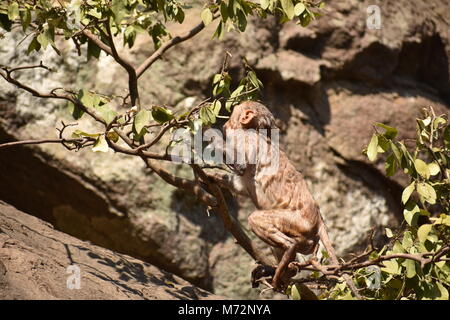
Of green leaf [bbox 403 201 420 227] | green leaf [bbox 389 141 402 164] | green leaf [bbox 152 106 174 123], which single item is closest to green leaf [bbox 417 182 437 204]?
green leaf [bbox 403 201 420 227]

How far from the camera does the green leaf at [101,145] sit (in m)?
4.42

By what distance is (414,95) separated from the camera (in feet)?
29.7

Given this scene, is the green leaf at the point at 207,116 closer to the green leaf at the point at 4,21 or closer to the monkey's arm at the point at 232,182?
the monkey's arm at the point at 232,182

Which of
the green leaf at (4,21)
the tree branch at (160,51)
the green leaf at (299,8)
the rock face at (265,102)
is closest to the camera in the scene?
the green leaf at (299,8)

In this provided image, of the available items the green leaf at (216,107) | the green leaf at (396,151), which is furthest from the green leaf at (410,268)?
the green leaf at (216,107)

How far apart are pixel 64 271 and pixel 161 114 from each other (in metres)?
1.74

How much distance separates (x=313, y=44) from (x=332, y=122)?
1.05 m

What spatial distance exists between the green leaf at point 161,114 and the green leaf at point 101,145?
369mm

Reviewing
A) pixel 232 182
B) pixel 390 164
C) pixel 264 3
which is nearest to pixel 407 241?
pixel 390 164

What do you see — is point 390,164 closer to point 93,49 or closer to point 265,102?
point 93,49

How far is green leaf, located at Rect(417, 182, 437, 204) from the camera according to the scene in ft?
14.6

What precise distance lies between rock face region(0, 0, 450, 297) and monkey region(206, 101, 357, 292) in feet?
7.29

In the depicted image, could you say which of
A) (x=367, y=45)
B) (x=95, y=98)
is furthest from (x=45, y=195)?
(x=367, y=45)

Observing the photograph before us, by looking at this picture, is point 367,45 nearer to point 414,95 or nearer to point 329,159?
point 414,95
